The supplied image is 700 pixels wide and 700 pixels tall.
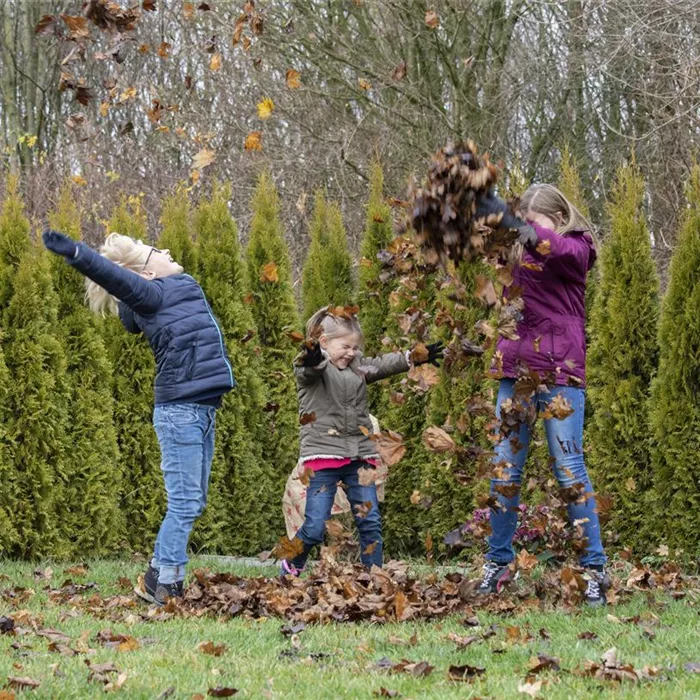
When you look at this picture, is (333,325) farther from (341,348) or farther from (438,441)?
(438,441)

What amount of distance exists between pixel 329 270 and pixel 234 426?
1.44 metres

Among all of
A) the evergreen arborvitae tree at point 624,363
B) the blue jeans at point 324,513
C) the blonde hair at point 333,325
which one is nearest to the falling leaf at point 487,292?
the blonde hair at point 333,325

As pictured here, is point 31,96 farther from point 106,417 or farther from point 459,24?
point 106,417

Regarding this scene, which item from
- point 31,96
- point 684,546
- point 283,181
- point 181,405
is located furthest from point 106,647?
point 31,96

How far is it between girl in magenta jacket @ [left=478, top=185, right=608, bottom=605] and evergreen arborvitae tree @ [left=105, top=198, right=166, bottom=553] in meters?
3.18

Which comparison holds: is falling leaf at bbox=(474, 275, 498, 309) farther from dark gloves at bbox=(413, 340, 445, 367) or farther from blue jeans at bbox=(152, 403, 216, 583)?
blue jeans at bbox=(152, 403, 216, 583)

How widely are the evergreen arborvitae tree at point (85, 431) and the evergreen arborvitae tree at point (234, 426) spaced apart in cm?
73

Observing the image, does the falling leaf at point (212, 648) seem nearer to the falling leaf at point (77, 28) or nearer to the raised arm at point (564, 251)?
the raised arm at point (564, 251)

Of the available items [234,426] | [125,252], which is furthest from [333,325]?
[234,426]

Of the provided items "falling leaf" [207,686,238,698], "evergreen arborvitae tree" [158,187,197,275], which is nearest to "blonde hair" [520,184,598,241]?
"falling leaf" [207,686,238,698]

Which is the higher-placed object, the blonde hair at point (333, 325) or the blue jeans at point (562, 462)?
the blonde hair at point (333, 325)

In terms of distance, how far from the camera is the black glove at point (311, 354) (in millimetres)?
5316

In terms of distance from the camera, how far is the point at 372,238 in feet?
26.0

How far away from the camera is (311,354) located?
17.7 feet
